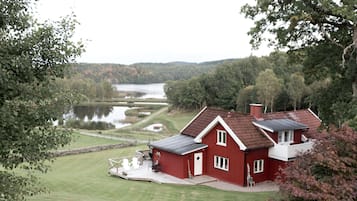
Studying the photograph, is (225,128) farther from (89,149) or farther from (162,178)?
(89,149)

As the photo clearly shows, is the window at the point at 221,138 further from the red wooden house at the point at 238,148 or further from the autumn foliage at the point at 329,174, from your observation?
the autumn foliage at the point at 329,174

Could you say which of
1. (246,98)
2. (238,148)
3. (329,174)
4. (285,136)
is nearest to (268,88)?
(246,98)

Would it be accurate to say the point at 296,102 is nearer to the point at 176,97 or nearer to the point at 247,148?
the point at 176,97

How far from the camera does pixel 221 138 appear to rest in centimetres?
2217

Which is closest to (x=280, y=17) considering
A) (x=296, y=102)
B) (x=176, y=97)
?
(x=296, y=102)

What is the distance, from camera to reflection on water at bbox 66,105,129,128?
78.2 m

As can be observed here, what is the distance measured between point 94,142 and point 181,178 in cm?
2068

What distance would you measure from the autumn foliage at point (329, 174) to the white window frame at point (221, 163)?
12243 mm

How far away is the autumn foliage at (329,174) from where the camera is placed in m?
8.15

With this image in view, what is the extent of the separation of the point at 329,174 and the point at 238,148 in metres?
12.1

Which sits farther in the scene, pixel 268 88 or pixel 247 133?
pixel 268 88

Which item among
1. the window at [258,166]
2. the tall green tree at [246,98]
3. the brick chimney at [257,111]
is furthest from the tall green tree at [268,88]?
the window at [258,166]

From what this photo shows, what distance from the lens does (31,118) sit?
719 cm

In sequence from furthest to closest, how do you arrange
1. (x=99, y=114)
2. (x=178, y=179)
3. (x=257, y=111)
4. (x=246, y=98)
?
(x=99, y=114), (x=246, y=98), (x=257, y=111), (x=178, y=179)
